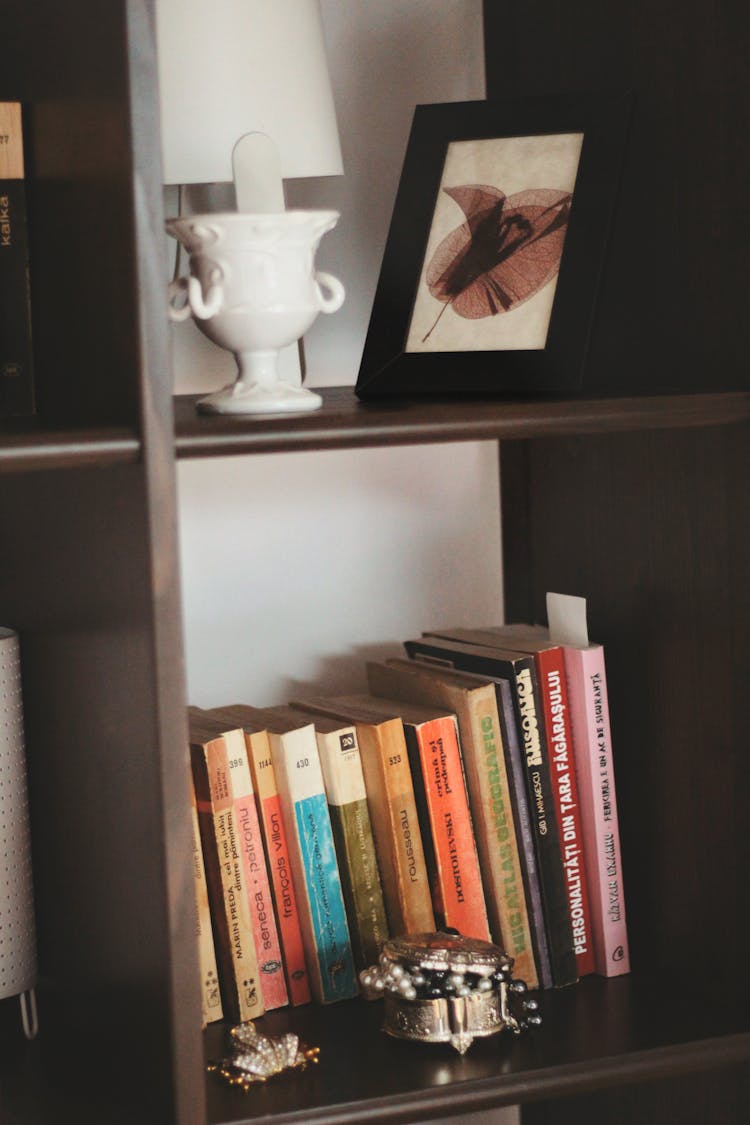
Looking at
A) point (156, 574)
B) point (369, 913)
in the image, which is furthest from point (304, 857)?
point (156, 574)

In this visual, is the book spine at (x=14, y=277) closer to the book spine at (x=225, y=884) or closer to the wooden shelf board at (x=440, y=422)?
the wooden shelf board at (x=440, y=422)

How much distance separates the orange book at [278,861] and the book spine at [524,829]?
0.68ft

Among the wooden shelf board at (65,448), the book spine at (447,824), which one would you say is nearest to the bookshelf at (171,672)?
the wooden shelf board at (65,448)

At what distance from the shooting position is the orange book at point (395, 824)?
122cm

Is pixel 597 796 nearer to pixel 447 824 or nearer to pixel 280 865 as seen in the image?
pixel 447 824

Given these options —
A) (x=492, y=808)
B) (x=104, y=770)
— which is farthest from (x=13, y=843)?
(x=492, y=808)

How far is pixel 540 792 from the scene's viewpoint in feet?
4.15

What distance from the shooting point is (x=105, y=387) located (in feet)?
3.30

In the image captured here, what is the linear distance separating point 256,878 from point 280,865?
0.03 m

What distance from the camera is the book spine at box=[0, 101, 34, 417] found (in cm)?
110

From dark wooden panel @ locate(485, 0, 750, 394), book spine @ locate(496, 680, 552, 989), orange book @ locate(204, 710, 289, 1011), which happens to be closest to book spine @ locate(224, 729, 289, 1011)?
orange book @ locate(204, 710, 289, 1011)

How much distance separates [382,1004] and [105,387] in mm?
586

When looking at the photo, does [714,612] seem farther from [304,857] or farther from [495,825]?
[304,857]

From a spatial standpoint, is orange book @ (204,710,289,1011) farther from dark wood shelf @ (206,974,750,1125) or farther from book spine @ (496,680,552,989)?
book spine @ (496,680,552,989)
